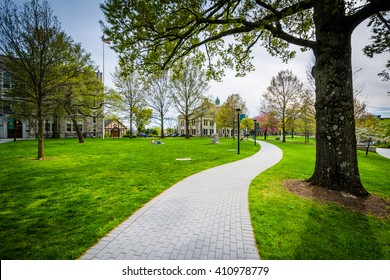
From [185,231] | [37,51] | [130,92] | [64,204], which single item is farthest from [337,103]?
[130,92]

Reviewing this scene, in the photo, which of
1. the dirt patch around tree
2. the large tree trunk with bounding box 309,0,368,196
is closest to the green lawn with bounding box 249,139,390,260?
the dirt patch around tree

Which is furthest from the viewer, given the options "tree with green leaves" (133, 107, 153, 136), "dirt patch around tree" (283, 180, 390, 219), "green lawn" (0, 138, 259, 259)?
"tree with green leaves" (133, 107, 153, 136)

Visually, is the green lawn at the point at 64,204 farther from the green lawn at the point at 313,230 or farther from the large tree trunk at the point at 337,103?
the large tree trunk at the point at 337,103

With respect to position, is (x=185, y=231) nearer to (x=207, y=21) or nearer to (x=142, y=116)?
(x=207, y=21)

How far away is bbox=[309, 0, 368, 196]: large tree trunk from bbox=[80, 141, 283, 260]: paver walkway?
310cm

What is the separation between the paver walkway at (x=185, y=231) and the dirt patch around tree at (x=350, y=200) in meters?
2.10

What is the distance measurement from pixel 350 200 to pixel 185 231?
197 inches

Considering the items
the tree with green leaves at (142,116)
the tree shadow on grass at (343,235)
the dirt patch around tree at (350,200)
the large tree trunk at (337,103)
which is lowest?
the tree shadow on grass at (343,235)

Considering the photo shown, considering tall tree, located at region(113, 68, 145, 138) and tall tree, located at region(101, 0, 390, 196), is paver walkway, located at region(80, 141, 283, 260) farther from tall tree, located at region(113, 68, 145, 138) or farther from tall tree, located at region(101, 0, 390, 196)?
tall tree, located at region(113, 68, 145, 138)

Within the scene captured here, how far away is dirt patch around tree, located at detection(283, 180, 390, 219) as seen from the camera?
4.79 m

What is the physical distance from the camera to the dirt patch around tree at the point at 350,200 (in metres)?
4.79

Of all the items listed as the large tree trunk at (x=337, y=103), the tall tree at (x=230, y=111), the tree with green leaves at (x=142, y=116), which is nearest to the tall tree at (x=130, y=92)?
the tree with green leaves at (x=142, y=116)

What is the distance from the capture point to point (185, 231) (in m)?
3.64

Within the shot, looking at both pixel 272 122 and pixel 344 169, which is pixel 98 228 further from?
pixel 272 122
